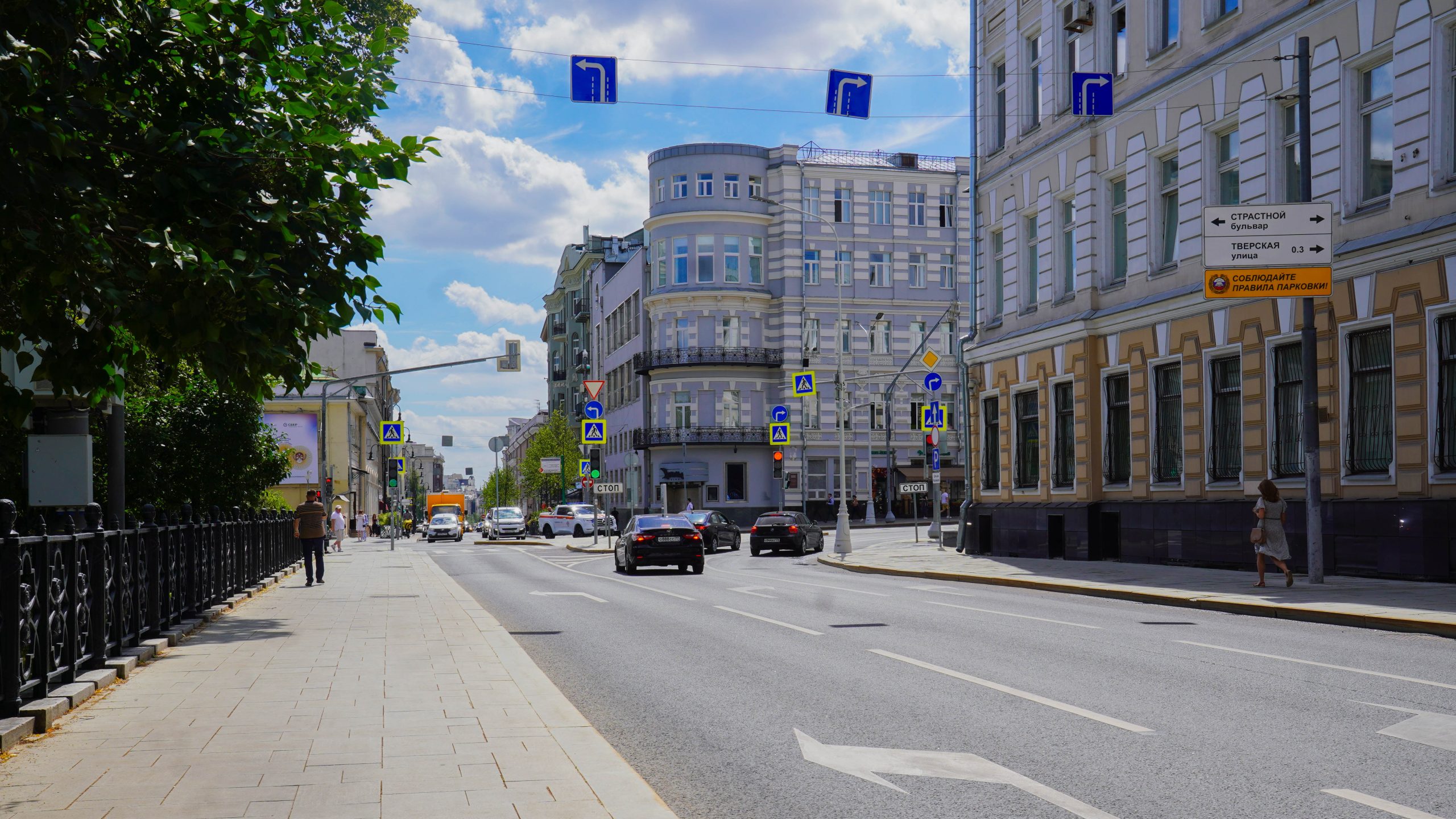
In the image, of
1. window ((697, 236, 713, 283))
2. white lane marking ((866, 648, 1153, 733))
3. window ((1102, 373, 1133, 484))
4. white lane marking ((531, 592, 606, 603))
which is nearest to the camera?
white lane marking ((866, 648, 1153, 733))

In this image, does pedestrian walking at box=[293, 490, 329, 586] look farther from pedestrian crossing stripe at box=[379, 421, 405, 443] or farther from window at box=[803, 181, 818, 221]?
window at box=[803, 181, 818, 221]

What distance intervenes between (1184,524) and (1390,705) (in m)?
17.5

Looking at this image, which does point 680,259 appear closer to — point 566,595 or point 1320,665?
point 566,595

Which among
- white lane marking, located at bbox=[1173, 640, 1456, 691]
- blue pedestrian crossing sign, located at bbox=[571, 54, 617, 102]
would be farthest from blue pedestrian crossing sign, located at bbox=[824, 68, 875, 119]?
white lane marking, located at bbox=[1173, 640, 1456, 691]

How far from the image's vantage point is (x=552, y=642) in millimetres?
14727

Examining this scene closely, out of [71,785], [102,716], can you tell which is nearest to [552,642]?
[102,716]

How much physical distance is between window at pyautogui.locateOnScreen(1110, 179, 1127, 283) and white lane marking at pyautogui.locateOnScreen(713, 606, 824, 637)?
14.9 metres

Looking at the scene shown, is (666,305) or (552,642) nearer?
(552,642)

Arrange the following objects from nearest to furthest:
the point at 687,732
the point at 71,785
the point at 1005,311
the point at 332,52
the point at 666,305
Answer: the point at 71,785, the point at 687,732, the point at 332,52, the point at 1005,311, the point at 666,305

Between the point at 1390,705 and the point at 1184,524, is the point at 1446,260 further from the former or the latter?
the point at 1390,705

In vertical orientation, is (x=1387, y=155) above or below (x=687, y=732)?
above

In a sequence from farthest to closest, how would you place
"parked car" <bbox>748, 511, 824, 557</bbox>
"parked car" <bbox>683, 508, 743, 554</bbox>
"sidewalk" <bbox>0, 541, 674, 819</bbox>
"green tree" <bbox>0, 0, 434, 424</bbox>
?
"parked car" <bbox>683, 508, 743, 554</bbox>
"parked car" <bbox>748, 511, 824, 557</bbox>
"green tree" <bbox>0, 0, 434, 424</bbox>
"sidewalk" <bbox>0, 541, 674, 819</bbox>

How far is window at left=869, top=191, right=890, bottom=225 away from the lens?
7119 centimetres

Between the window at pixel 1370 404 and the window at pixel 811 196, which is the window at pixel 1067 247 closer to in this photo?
the window at pixel 1370 404
